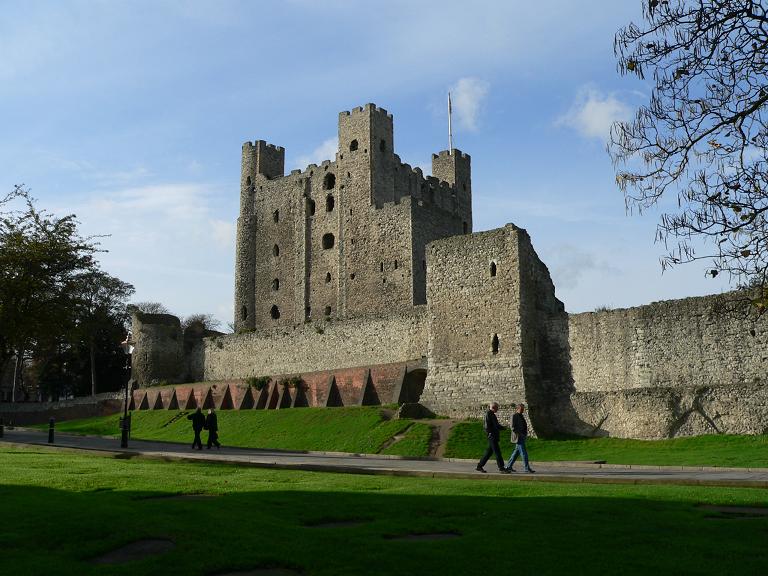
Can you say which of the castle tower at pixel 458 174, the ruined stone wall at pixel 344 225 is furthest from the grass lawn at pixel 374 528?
the castle tower at pixel 458 174

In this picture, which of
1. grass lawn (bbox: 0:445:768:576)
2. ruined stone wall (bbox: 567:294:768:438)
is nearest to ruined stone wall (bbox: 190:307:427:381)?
ruined stone wall (bbox: 567:294:768:438)

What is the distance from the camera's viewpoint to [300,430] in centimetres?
3528

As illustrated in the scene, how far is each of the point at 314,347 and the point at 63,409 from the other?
23156mm

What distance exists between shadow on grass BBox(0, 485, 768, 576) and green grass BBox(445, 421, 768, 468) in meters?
11.3

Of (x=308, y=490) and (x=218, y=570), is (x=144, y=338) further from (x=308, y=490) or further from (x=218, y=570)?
(x=218, y=570)

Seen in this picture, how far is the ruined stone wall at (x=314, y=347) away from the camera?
4006cm

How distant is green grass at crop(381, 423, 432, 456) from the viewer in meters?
28.7

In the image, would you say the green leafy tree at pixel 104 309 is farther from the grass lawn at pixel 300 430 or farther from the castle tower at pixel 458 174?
the castle tower at pixel 458 174

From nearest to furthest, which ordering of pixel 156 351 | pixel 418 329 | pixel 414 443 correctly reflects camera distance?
pixel 414 443 < pixel 418 329 < pixel 156 351

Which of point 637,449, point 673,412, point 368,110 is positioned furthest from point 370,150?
point 637,449

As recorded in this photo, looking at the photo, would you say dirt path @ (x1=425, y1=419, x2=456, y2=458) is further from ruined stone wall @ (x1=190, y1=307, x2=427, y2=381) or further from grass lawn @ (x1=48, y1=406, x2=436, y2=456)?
ruined stone wall @ (x1=190, y1=307, x2=427, y2=381)

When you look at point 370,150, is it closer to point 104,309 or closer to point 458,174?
point 458,174

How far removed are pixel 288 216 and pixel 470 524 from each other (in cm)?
5212

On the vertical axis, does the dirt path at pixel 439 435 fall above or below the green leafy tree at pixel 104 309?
below
